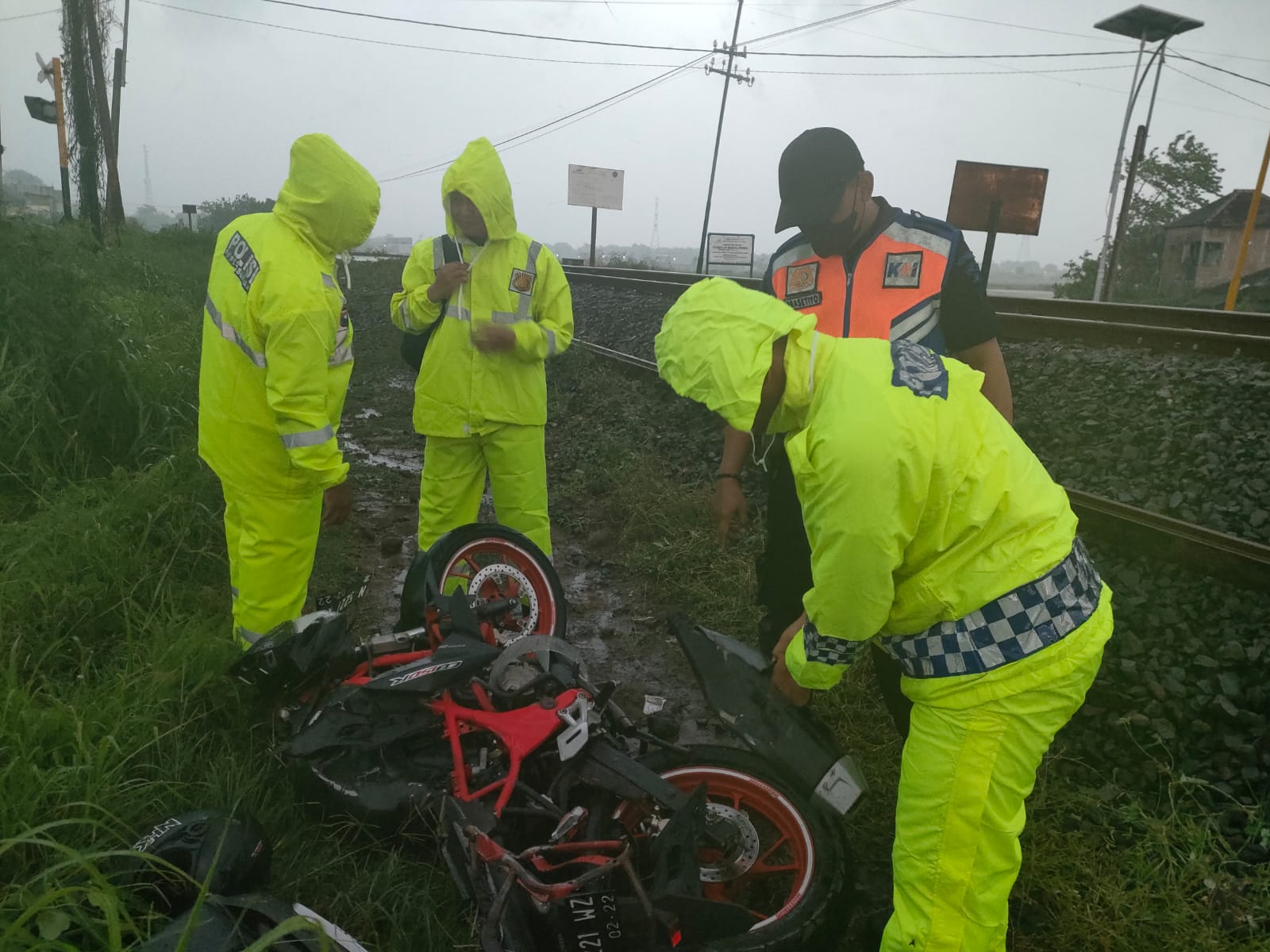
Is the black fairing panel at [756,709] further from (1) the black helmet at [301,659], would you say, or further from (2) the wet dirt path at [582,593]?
(1) the black helmet at [301,659]

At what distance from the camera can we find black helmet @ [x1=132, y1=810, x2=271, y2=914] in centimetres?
195

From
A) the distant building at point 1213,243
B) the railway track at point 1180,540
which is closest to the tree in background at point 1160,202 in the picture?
the distant building at point 1213,243

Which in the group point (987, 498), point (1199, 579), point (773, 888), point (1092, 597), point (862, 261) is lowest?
point (773, 888)

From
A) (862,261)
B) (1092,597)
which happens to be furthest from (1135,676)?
(862,261)

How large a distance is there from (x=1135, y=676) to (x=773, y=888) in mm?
1923

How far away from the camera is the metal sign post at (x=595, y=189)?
2195 cm

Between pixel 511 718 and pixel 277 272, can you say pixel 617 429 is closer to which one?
pixel 277 272

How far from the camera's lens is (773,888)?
8.05ft

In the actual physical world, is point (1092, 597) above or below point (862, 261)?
below

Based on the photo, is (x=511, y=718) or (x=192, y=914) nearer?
(x=192, y=914)

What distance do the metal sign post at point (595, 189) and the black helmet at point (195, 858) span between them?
2120cm

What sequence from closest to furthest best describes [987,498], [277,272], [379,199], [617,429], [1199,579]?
[987,498] < [277,272] < [379,199] < [1199,579] < [617,429]

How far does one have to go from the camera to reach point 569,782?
2.21 meters

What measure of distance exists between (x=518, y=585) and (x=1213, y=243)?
29.9 m
